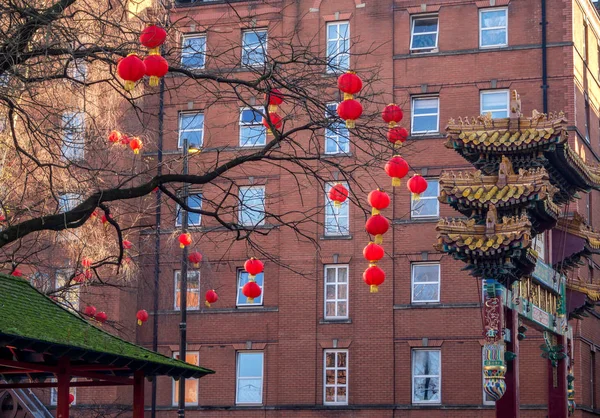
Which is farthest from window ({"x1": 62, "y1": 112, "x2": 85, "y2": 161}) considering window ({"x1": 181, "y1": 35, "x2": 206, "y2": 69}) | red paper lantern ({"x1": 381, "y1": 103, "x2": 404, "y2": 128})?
red paper lantern ({"x1": 381, "y1": 103, "x2": 404, "y2": 128})

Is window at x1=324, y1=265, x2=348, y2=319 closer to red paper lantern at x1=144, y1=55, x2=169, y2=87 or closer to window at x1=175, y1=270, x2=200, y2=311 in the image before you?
window at x1=175, y1=270, x2=200, y2=311

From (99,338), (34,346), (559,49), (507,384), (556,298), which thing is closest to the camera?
(34,346)

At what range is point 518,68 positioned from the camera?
138 feet

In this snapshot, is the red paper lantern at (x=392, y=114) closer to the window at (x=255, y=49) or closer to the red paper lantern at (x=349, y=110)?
the red paper lantern at (x=349, y=110)

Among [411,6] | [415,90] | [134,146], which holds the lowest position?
[134,146]

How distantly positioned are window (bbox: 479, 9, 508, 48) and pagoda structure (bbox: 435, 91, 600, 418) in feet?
48.3

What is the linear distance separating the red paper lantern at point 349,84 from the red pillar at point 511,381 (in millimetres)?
10303

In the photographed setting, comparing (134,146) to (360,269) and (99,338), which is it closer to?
(99,338)

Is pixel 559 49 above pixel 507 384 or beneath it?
above

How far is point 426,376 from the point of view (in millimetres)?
41781

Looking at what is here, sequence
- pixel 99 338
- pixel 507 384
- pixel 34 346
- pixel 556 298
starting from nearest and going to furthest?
1. pixel 34 346
2. pixel 99 338
3. pixel 507 384
4. pixel 556 298

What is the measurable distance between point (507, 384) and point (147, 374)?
10027 millimetres

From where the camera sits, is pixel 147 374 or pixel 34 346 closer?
pixel 34 346

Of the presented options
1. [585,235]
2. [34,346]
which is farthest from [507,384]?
[34,346]
